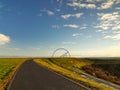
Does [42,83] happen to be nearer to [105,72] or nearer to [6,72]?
[6,72]

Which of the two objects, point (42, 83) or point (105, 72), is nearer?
point (42, 83)

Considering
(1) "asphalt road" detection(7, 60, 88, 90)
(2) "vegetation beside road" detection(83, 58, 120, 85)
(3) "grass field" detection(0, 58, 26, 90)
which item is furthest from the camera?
(2) "vegetation beside road" detection(83, 58, 120, 85)

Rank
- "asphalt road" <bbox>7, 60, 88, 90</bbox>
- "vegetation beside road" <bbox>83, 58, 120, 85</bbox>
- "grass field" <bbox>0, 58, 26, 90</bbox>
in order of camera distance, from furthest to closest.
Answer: "vegetation beside road" <bbox>83, 58, 120, 85</bbox> < "grass field" <bbox>0, 58, 26, 90</bbox> < "asphalt road" <bbox>7, 60, 88, 90</bbox>

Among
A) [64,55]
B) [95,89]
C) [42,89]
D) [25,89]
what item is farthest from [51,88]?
[64,55]

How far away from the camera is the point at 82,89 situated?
14539 mm

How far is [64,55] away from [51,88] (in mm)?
82230

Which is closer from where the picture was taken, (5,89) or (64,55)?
(5,89)

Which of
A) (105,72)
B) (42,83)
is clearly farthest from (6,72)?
(105,72)

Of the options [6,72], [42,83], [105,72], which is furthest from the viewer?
[105,72]

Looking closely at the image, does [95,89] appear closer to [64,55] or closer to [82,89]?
[82,89]

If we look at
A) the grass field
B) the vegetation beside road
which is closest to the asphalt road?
the grass field

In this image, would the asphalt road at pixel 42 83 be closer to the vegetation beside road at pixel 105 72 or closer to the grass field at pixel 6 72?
the grass field at pixel 6 72

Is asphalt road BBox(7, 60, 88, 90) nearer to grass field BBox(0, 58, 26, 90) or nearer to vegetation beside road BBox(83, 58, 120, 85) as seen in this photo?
grass field BBox(0, 58, 26, 90)

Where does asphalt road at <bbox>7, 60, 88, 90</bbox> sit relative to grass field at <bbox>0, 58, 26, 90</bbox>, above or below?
below
